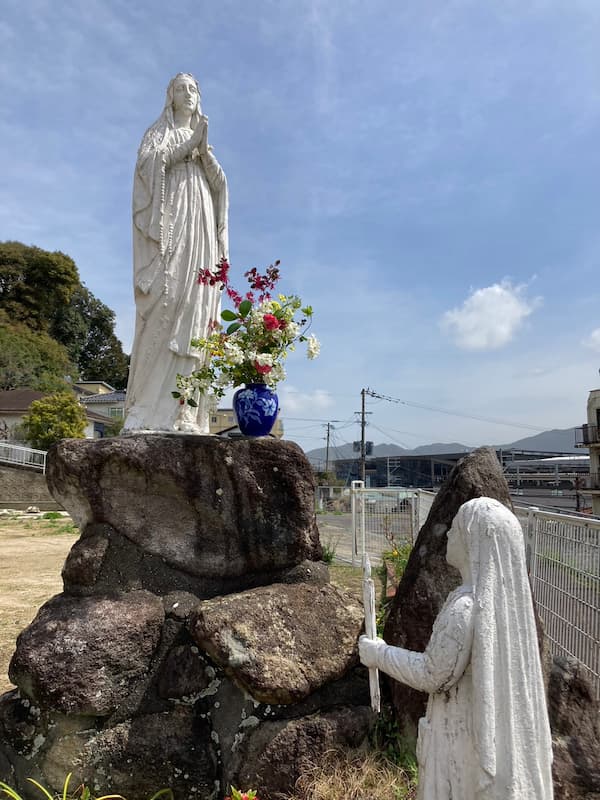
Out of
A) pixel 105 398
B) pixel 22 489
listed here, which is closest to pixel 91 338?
pixel 105 398

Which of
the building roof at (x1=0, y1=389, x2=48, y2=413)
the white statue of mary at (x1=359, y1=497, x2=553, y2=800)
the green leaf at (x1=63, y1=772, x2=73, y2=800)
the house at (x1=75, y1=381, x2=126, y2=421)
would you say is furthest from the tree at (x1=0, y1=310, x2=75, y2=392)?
the white statue of mary at (x1=359, y1=497, x2=553, y2=800)

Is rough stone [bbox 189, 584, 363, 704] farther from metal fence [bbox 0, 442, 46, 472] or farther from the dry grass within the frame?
metal fence [bbox 0, 442, 46, 472]

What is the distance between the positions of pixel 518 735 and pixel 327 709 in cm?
179

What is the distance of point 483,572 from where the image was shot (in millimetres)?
1849

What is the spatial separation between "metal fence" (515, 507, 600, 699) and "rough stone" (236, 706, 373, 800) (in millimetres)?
1444

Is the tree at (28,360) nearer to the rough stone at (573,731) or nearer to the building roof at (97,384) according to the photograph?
the building roof at (97,384)

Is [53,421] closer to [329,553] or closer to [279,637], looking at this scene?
[329,553]

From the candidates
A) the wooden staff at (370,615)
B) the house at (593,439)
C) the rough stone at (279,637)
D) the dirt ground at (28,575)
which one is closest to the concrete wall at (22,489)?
the dirt ground at (28,575)

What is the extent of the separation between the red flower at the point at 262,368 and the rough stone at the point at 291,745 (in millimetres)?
2136

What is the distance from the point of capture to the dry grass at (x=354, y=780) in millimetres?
2955

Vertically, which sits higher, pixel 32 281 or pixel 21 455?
pixel 32 281

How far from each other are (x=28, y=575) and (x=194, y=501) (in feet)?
23.5

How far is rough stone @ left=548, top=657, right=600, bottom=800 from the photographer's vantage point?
114 inches

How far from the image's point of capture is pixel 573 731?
307 centimetres
